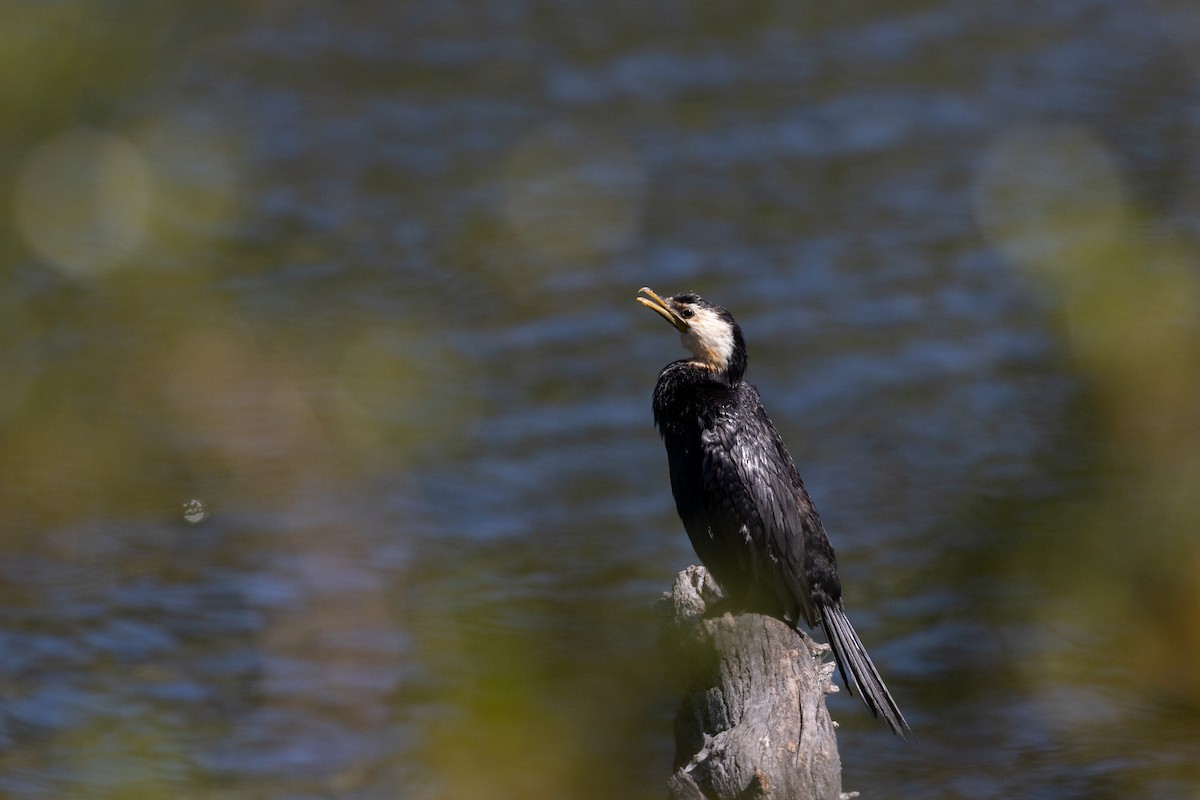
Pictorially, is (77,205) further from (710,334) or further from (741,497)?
(741,497)

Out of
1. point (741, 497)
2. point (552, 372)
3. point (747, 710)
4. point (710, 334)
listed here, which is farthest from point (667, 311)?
point (552, 372)

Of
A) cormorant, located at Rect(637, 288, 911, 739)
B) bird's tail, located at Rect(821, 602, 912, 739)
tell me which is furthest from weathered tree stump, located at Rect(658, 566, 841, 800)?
cormorant, located at Rect(637, 288, 911, 739)

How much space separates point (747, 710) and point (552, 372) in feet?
30.0

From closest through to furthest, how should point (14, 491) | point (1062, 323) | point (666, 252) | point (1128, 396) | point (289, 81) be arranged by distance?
1. point (1062, 323)
2. point (1128, 396)
3. point (14, 491)
4. point (666, 252)
5. point (289, 81)

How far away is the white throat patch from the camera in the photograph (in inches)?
234

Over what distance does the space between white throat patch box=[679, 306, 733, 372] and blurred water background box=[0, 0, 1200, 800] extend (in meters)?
1.25

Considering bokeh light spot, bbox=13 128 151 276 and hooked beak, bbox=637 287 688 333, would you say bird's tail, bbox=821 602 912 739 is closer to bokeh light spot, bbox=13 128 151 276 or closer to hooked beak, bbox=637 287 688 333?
hooked beak, bbox=637 287 688 333

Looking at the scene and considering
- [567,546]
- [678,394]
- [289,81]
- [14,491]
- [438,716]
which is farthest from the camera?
[289,81]

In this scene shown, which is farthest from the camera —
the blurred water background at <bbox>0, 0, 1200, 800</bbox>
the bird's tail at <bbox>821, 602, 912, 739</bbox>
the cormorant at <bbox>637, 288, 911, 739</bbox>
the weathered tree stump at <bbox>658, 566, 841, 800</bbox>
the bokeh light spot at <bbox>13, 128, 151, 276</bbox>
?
the bokeh light spot at <bbox>13, 128, 151, 276</bbox>

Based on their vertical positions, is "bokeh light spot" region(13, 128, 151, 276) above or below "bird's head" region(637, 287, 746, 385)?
above

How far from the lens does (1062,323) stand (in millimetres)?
3947

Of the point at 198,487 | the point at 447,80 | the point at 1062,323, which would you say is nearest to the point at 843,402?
the point at 198,487

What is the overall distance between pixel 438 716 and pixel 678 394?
3.24m

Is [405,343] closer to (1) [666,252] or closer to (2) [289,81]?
(1) [666,252]
